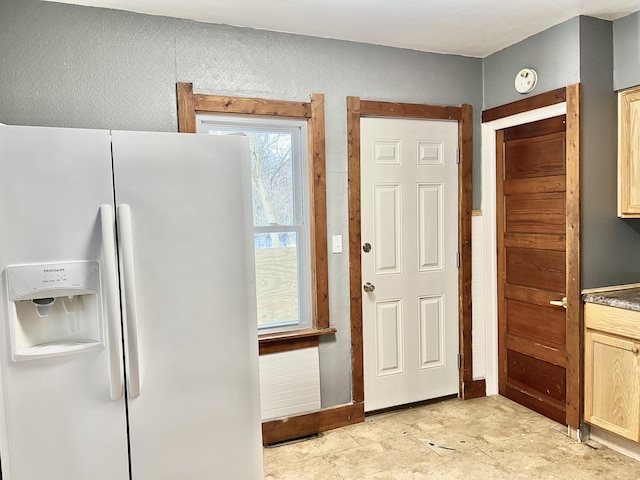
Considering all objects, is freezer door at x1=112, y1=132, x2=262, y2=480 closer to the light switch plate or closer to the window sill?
the window sill

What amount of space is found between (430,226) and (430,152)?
0.51 m

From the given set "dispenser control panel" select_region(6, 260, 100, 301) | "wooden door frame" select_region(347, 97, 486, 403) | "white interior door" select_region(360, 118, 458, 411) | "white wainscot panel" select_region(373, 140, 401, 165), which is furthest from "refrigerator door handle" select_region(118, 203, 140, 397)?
"white wainscot panel" select_region(373, 140, 401, 165)

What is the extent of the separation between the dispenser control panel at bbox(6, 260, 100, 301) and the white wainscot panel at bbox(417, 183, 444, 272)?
217 cm

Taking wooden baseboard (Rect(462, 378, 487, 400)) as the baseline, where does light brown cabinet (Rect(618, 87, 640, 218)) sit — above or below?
above

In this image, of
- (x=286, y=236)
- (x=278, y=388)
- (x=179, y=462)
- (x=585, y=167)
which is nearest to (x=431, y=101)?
(x=585, y=167)

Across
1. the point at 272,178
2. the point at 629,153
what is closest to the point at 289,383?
the point at 272,178

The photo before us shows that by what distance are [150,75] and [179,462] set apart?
6.28 ft

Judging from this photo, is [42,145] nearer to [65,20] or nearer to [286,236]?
[65,20]

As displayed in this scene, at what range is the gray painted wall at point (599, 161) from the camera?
272cm

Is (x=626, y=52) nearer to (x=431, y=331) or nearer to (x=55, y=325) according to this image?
(x=431, y=331)

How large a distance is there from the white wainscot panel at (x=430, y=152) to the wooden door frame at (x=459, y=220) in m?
0.16

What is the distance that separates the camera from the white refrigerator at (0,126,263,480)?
5.45ft

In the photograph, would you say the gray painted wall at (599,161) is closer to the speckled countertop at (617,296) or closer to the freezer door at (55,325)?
the speckled countertop at (617,296)

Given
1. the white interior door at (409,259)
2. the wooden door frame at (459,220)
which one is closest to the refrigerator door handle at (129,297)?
the wooden door frame at (459,220)
